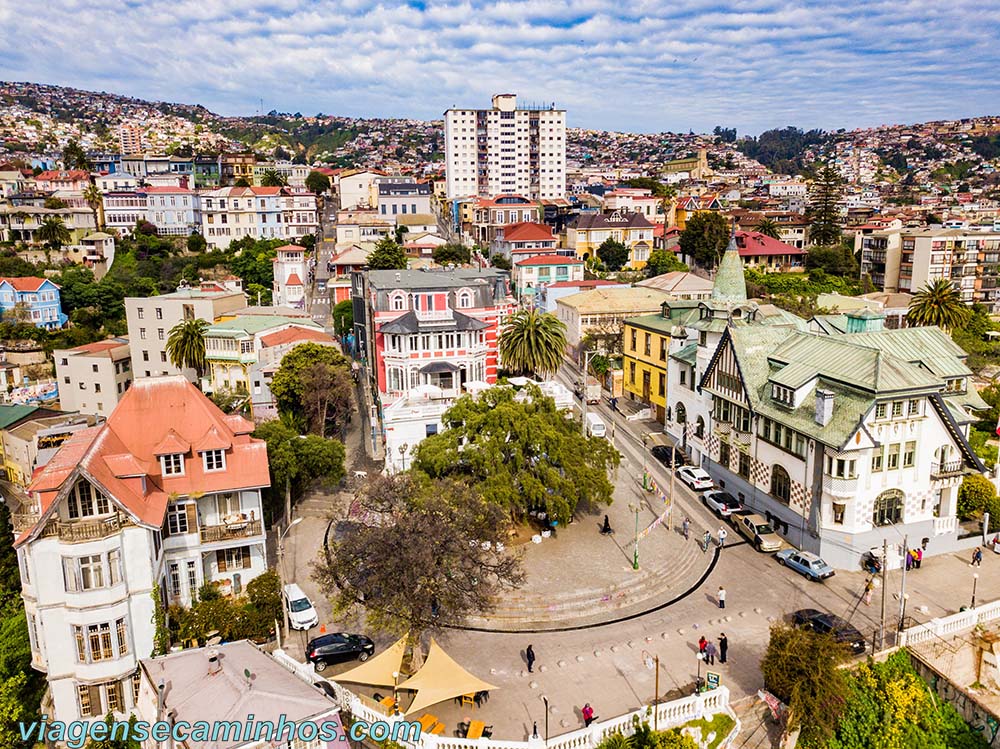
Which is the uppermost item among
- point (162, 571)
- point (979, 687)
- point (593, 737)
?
point (162, 571)

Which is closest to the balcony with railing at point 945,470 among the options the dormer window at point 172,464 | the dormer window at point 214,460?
the dormer window at point 214,460

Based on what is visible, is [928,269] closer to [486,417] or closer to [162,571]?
[486,417]

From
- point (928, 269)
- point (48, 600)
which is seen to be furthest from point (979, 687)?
point (928, 269)

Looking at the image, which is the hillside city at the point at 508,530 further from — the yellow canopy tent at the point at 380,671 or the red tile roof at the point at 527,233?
the red tile roof at the point at 527,233

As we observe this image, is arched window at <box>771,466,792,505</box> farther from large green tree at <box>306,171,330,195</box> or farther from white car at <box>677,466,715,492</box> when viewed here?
large green tree at <box>306,171,330,195</box>

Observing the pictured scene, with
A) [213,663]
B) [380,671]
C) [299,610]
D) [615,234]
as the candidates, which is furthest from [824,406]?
[615,234]

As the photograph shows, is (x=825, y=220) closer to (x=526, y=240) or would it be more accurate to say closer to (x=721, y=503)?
(x=526, y=240)
